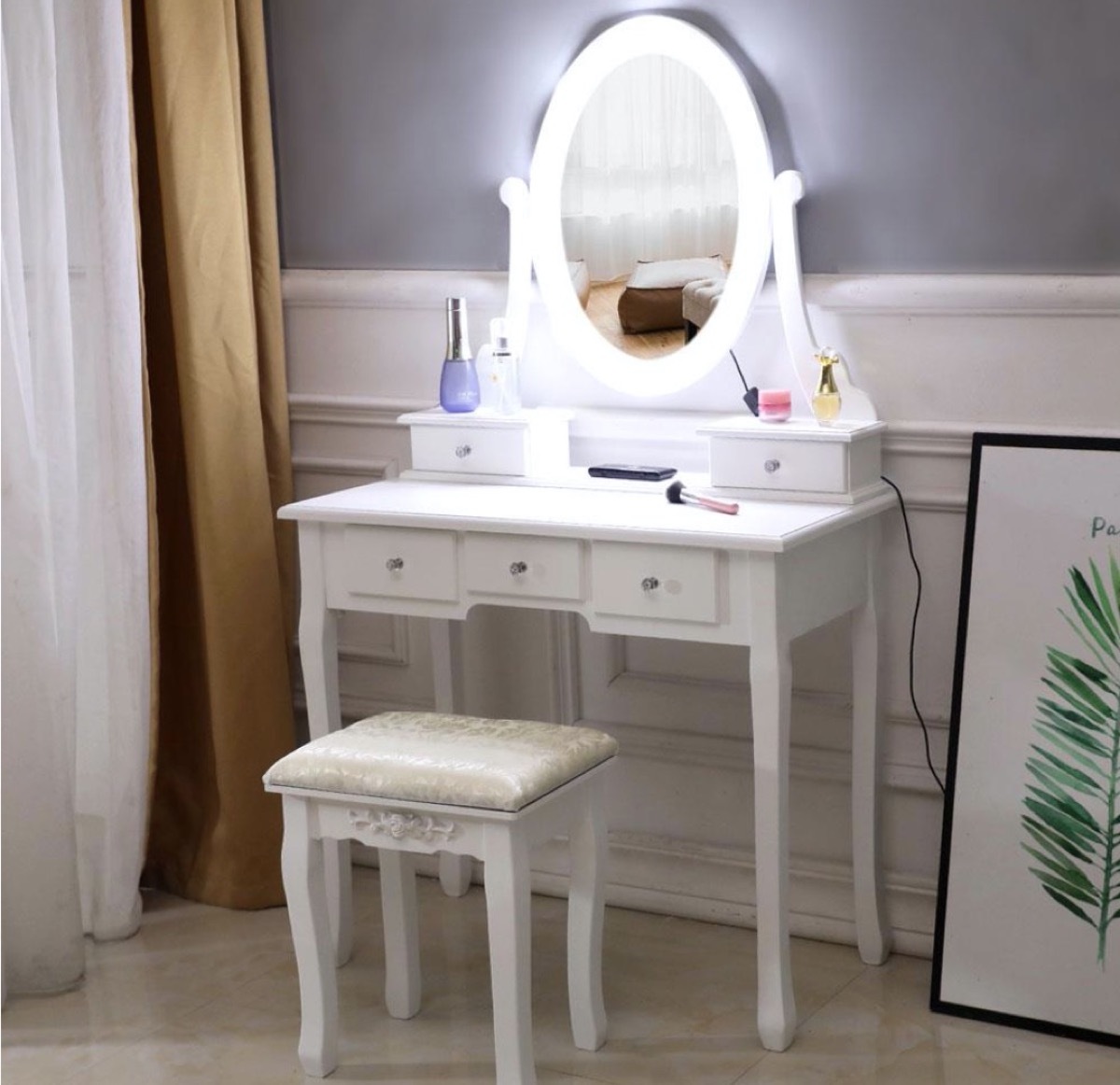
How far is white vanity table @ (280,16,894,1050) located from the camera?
2316mm

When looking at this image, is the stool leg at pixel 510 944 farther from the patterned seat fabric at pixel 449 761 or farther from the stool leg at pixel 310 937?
the stool leg at pixel 310 937

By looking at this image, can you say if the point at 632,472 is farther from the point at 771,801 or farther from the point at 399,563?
the point at 771,801

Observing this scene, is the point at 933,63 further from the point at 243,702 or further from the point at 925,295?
the point at 243,702

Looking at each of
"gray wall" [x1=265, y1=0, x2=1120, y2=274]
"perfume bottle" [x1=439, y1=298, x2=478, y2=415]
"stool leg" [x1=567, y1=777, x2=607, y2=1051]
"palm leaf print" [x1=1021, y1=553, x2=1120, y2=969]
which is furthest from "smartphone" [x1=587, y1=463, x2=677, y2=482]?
"palm leaf print" [x1=1021, y1=553, x2=1120, y2=969]

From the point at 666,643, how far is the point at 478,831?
0.73m

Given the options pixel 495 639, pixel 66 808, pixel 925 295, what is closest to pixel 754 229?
pixel 925 295

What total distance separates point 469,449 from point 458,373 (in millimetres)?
126

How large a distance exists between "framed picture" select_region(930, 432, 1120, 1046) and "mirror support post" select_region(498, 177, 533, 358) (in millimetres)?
774

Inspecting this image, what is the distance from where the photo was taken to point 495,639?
118 inches

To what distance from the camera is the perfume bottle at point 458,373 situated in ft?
8.99

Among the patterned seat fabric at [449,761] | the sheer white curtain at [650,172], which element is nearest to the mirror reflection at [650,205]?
the sheer white curtain at [650,172]

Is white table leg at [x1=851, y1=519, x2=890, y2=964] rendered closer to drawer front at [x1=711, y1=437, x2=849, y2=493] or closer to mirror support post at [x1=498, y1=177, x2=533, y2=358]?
drawer front at [x1=711, y1=437, x2=849, y2=493]

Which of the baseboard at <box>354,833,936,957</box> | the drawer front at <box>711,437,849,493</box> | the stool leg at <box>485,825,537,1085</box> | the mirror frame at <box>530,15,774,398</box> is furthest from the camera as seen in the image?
the baseboard at <box>354,833,936,957</box>

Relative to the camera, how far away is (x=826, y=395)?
252 centimetres
